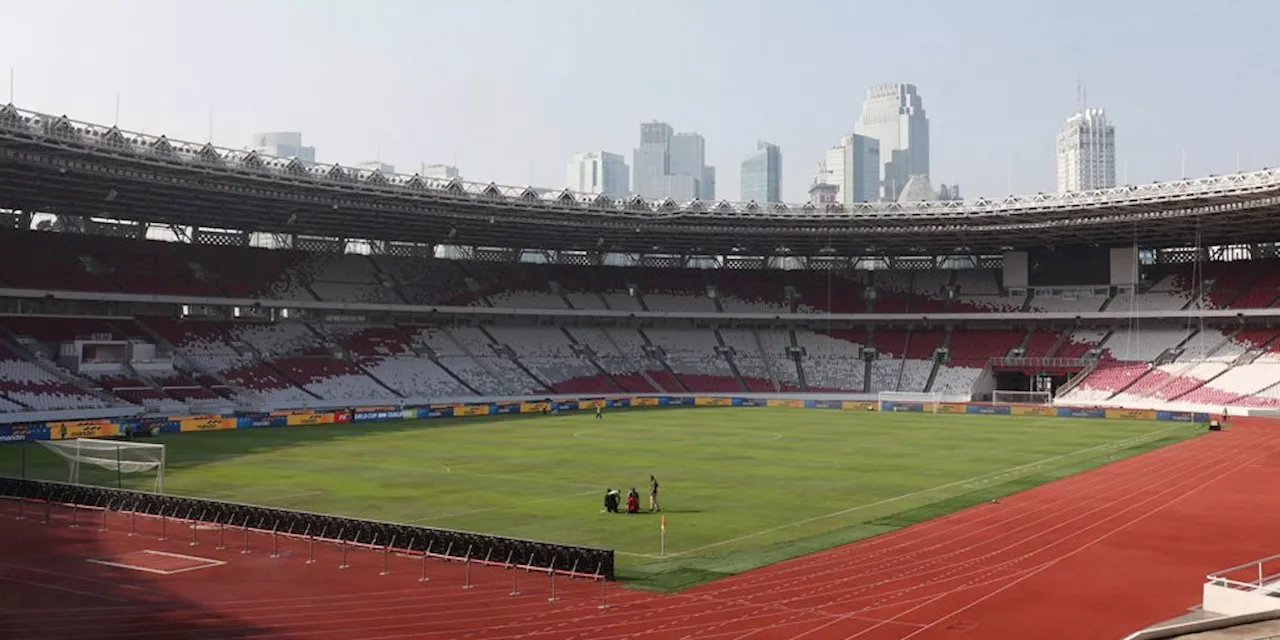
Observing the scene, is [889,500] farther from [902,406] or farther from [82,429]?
[902,406]

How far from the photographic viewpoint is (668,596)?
24.1 metres

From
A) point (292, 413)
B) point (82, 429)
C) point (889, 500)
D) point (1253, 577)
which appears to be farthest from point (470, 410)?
point (1253, 577)

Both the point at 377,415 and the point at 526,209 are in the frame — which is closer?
the point at 377,415

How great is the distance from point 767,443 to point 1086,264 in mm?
49237

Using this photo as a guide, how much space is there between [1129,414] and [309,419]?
57901 millimetres

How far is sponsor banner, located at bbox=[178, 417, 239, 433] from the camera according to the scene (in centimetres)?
6475

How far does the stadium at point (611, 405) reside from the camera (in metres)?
24.6

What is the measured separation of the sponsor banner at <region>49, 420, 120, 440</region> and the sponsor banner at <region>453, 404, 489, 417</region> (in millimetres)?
24929

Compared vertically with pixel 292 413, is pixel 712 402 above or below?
above

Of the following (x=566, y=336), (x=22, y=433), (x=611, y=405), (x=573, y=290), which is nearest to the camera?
(x=22, y=433)

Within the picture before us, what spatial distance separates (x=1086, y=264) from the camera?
9469 centimetres

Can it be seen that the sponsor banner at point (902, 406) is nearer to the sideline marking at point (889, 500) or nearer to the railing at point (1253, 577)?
the sideline marking at point (889, 500)

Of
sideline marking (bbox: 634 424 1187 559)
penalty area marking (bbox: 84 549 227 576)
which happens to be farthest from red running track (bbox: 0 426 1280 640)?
sideline marking (bbox: 634 424 1187 559)

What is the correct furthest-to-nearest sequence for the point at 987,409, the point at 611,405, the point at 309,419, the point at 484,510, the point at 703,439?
the point at 611,405 < the point at 987,409 < the point at 309,419 < the point at 703,439 < the point at 484,510
